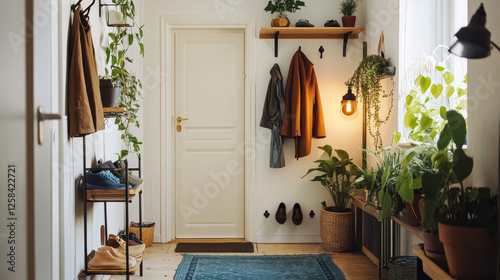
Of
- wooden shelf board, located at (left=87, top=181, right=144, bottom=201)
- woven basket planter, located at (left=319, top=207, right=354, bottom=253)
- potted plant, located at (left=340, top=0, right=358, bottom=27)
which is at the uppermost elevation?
potted plant, located at (left=340, top=0, right=358, bottom=27)

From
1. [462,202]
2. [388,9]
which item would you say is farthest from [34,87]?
[388,9]

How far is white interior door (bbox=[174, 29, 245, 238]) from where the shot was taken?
13.9 ft

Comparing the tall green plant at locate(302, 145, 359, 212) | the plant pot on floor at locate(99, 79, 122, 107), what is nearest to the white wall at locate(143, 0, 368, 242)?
the tall green plant at locate(302, 145, 359, 212)

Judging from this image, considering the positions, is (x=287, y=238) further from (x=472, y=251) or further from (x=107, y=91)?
(x=472, y=251)

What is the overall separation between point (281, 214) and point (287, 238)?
26 centimetres

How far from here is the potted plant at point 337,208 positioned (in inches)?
150

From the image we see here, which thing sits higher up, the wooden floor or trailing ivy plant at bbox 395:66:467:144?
trailing ivy plant at bbox 395:66:467:144

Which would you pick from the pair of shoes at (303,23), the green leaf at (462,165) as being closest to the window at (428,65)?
the green leaf at (462,165)

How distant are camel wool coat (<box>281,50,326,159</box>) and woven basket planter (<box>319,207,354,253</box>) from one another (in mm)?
599

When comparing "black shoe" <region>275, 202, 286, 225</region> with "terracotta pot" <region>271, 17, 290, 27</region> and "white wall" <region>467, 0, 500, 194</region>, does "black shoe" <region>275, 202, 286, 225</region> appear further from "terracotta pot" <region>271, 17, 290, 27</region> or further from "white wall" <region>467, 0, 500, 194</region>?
"white wall" <region>467, 0, 500, 194</region>

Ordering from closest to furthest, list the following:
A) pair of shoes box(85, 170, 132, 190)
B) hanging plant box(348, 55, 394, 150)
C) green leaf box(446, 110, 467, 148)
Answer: green leaf box(446, 110, 467, 148), pair of shoes box(85, 170, 132, 190), hanging plant box(348, 55, 394, 150)

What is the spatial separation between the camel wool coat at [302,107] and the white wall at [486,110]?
6.44 ft

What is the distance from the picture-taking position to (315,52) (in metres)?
4.15

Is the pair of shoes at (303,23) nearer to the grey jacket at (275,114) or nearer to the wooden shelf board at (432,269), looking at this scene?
the grey jacket at (275,114)
